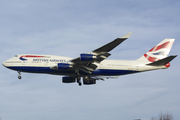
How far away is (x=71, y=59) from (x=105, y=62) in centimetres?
634

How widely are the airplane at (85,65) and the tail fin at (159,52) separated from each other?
40.4 inches

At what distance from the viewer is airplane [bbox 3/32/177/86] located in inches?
1811

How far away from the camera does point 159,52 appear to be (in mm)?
55688

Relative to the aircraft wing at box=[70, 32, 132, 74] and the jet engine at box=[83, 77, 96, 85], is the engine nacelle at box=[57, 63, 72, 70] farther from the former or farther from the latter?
the jet engine at box=[83, 77, 96, 85]

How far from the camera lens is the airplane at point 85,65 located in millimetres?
46000

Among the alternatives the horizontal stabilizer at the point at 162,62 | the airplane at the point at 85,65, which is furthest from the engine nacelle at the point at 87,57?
the horizontal stabilizer at the point at 162,62

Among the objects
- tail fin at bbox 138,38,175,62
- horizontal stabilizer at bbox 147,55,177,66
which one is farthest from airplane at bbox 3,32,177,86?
tail fin at bbox 138,38,175,62

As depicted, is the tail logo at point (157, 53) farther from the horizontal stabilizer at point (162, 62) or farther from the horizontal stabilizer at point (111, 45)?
the horizontal stabilizer at point (111, 45)

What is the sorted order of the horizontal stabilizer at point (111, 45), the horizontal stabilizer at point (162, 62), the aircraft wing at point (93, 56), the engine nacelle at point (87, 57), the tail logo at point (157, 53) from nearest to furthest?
1. the horizontal stabilizer at point (111, 45)
2. the aircraft wing at point (93, 56)
3. the engine nacelle at point (87, 57)
4. the horizontal stabilizer at point (162, 62)
5. the tail logo at point (157, 53)

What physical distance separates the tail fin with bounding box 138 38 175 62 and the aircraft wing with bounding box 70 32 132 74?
1228cm

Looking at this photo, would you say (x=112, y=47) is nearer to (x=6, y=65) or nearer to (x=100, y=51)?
(x=100, y=51)

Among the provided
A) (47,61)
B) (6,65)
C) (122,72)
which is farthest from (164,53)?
(6,65)

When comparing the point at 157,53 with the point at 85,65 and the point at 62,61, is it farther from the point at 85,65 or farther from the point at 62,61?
the point at 62,61

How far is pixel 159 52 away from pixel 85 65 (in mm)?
16851
